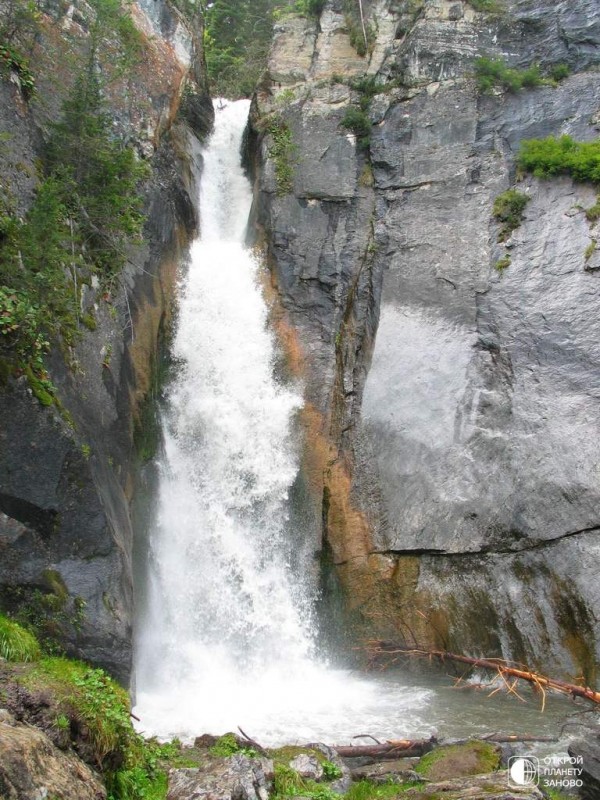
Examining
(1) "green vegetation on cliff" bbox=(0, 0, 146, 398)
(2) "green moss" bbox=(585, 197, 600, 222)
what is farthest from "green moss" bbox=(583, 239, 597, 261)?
(1) "green vegetation on cliff" bbox=(0, 0, 146, 398)

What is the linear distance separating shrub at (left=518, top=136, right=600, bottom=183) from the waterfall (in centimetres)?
776

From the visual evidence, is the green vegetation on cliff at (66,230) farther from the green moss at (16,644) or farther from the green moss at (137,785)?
the green moss at (137,785)

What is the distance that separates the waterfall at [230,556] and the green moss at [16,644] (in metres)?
2.12

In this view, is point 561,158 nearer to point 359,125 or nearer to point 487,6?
point 359,125

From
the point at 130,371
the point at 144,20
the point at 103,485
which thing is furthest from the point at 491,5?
the point at 103,485

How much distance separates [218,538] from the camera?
498 inches

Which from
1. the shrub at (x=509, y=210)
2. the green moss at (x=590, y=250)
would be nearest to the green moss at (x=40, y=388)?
the shrub at (x=509, y=210)

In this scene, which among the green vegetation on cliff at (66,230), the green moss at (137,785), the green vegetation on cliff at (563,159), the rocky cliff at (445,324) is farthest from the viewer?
the green vegetation on cliff at (563,159)

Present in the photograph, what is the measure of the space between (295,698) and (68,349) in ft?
22.6

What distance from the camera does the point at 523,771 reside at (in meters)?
6.45

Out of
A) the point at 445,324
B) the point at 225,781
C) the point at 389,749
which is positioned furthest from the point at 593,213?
the point at 225,781

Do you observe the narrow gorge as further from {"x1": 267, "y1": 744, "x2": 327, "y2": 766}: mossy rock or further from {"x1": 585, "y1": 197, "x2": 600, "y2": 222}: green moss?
{"x1": 585, "y1": 197, "x2": 600, "y2": 222}: green moss

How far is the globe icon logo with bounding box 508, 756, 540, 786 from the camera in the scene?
5691mm

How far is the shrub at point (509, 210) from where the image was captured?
15234mm
